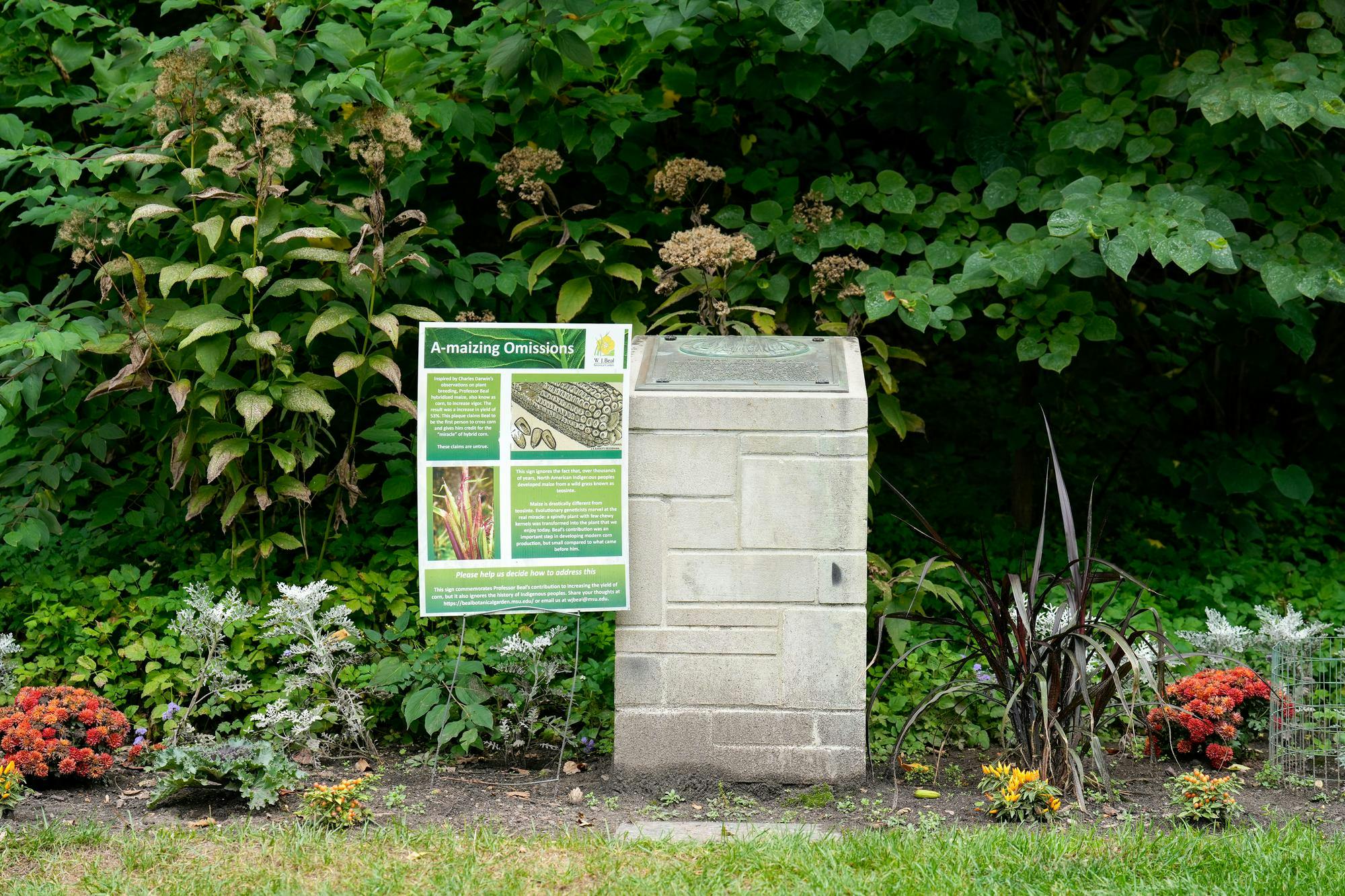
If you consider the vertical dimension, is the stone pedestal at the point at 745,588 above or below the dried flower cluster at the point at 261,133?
below

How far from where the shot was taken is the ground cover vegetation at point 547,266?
4289 millimetres

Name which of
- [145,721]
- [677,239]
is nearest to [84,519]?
[145,721]

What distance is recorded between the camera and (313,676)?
14.3 feet

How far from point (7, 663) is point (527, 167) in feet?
8.48

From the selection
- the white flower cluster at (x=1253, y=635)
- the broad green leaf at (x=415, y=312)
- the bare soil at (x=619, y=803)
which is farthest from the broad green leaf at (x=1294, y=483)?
the broad green leaf at (x=415, y=312)

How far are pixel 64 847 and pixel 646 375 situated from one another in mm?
Result: 2097

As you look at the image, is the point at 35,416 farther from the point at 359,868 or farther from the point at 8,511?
the point at 359,868

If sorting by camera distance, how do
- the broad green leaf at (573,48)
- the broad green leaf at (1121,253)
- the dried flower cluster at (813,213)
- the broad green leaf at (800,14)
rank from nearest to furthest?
the broad green leaf at (1121,253)
the broad green leaf at (800,14)
the broad green leaf at (573,48)
the dried flower cluster at (813,213)

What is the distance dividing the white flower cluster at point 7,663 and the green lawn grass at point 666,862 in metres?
1.10

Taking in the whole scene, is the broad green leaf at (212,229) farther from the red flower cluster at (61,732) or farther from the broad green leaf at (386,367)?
the red flower cluster at (61,732)

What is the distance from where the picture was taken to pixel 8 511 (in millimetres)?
4766

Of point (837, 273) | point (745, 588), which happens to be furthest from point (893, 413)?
point (745, 588)

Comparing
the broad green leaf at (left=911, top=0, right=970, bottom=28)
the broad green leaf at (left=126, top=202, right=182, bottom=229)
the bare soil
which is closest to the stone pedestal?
the bare soil

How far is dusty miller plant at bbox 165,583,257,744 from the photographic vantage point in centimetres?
426
